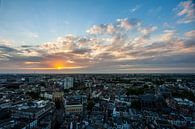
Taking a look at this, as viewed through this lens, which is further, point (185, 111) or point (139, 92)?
point (139, 92)

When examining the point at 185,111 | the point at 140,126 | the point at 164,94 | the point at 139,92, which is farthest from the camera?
the point at 139,92

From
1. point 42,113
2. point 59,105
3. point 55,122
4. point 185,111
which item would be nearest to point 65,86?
point 59,105

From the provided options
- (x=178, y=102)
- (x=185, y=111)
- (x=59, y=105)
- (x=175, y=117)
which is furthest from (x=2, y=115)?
(x=178, y=102)

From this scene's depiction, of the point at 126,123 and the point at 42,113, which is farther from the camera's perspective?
the point at 42,113

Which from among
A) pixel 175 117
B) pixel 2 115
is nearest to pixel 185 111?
pixel 175 117

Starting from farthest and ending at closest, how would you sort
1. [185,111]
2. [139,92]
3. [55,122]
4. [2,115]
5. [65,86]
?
[65,86] < [139,92] < [185,111] < [2,115] < [55,122]

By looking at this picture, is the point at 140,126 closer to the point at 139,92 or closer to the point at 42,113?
the point at 42,113

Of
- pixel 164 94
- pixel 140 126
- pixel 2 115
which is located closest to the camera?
pixel 140 126

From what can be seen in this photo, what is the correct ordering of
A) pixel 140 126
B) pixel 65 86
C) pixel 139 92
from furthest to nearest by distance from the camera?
pixel 65 86, pixel 139 92, pixel 140 126

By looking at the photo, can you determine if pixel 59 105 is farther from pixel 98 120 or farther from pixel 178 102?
pixel 178 102
